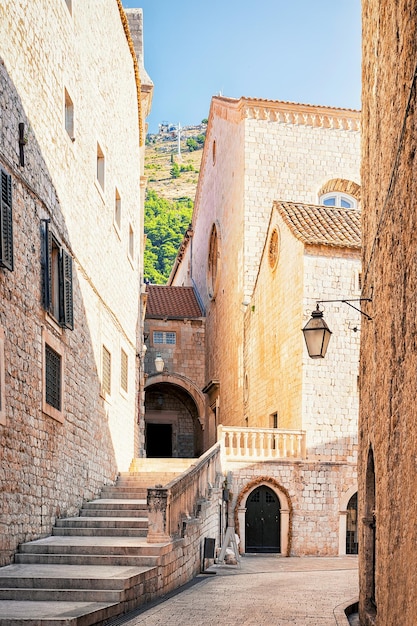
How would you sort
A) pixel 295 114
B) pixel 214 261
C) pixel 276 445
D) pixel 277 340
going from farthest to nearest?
pixel 214 261 < pixel 295 114 < pixel 277 340 < pixel 276 445

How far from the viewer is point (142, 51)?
24.7m

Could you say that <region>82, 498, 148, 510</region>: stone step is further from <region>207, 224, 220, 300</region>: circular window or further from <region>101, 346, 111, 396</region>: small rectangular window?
<region>207, 224, 220, 300</region>: circular window

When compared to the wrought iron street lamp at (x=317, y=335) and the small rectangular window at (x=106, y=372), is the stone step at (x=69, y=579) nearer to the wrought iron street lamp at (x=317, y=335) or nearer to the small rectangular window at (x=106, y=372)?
the wrought iron street lamp at (x=317, y=335)

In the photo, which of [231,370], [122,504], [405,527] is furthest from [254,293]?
[405,527]

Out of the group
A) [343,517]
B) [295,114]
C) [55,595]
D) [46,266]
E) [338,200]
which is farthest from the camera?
[338,200]

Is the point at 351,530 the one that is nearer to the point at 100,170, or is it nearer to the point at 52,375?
the point at 100,170

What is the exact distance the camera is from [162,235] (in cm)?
7244

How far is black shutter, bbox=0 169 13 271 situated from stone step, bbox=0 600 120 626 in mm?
3876

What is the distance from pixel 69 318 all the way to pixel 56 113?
11.0 feet

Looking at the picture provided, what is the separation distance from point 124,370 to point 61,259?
7728 mm

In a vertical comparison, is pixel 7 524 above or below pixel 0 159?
below

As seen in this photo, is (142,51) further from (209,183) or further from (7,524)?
(7,524)

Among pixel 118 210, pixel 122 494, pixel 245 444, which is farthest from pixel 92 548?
pixel 245 444

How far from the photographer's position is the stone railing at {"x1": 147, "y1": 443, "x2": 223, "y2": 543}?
11148 mm
